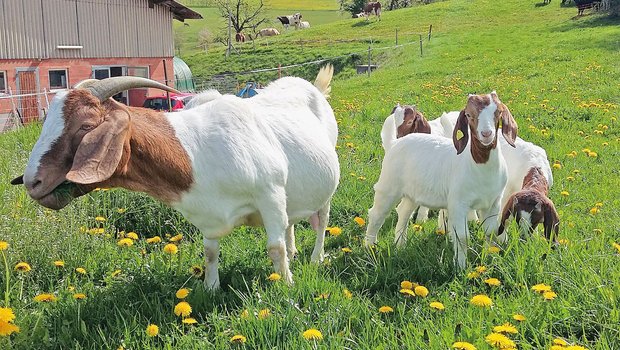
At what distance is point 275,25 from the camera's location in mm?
79062

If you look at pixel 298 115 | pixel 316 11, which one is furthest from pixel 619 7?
pixel 316 11

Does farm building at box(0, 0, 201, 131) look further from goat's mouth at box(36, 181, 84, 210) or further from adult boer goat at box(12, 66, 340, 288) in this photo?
goat's mouth at box(36, 181, 84, 210)

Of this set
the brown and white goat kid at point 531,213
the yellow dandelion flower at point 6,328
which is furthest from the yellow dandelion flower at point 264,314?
the brown and white goat kid at point 531,213

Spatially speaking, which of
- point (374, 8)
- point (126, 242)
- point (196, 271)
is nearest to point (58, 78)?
point (126, 242)

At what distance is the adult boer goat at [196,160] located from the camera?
2771 mm

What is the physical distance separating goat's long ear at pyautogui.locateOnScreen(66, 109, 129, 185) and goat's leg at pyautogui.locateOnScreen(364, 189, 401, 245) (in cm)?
258

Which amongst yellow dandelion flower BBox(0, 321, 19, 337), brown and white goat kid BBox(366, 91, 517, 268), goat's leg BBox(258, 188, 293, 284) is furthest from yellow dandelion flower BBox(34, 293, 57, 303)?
brown and white goat kid BBox(366, 91, 517, 268)

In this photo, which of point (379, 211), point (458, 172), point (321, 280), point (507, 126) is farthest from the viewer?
point (379, 211)

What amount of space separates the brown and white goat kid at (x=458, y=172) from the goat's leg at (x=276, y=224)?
3.88ft

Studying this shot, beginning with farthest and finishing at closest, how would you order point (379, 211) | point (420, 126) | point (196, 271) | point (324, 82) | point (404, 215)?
point (420, 126) < point (324, 82) < point (404, 215) < point (379, 211) < point (196, 271)

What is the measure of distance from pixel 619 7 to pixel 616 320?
105ft

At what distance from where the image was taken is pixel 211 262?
11.9 ft

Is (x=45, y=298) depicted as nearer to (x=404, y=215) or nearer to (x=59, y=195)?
(x=59, y=195)

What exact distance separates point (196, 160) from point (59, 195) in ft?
2.65
